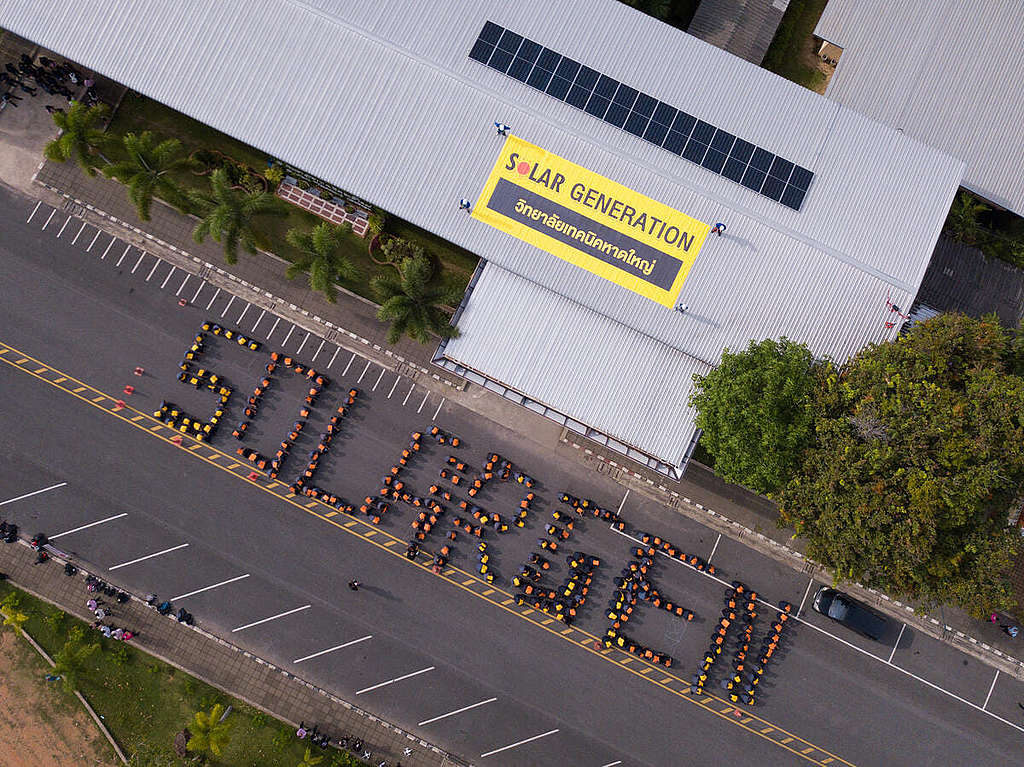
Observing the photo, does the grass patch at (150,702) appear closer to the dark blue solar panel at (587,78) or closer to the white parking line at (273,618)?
the white parking line at (273,618)

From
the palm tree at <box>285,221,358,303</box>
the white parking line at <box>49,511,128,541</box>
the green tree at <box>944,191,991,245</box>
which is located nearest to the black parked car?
the green tree at <box>944,191,991,245</box>

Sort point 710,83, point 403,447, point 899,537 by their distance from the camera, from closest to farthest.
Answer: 1. point 899,537
2. point 710,83
3. point 403,447

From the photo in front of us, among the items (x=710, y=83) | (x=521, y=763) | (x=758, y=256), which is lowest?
(x=521, y=763)

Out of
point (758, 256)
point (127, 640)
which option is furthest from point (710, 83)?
point (127, 640)

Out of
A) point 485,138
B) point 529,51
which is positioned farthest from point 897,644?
point 529,51

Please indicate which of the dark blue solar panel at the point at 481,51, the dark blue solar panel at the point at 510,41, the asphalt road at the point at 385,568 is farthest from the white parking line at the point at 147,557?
the dark blue solar panel at the point at 510,41

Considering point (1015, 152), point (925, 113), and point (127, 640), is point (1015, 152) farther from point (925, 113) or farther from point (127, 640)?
point (127, 640)

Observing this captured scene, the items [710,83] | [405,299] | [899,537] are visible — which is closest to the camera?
[899,537]
